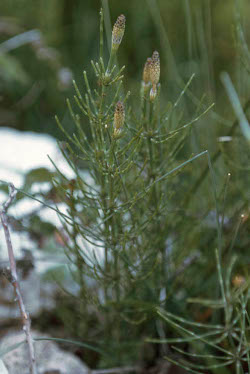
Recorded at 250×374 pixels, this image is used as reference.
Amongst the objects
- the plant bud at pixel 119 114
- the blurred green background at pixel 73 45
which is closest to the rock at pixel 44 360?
the plant bud at pixel 119 114

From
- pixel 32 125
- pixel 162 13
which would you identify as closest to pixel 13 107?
pixel 32 125

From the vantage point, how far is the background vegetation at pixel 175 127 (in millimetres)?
503

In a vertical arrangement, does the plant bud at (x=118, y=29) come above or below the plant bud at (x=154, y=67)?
above

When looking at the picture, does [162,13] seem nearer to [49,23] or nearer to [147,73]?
[49,23]

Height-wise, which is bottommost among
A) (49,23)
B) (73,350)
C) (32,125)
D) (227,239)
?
(73,350)

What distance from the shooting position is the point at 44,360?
51 cm

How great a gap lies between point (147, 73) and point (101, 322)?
357mm

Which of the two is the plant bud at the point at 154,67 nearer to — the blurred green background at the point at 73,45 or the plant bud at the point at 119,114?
the plant bud at the point at 119,114

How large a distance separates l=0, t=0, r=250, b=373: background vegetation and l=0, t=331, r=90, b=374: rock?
1.6 inches

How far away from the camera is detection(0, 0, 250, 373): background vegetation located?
1.65 feet

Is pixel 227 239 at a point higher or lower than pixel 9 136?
lower

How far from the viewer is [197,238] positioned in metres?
0.61

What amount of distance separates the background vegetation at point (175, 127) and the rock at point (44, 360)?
0.04m

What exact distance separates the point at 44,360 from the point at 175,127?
32cm
